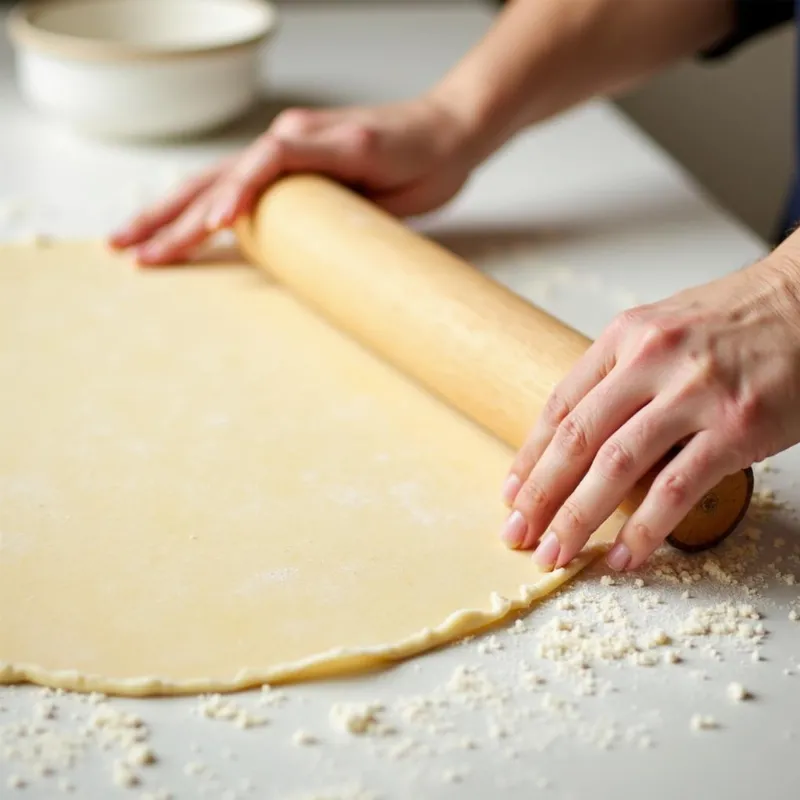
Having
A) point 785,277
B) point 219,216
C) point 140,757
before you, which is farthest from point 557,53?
point 140,757

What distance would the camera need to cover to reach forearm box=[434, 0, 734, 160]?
5.88 feet

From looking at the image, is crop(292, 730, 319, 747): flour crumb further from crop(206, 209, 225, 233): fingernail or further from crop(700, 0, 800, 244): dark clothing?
crop(700, 0, 800, 244): dark clothing

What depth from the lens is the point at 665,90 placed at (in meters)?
3.58

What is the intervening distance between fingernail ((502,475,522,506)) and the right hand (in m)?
0.72

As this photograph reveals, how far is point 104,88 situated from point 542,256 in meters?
0.83

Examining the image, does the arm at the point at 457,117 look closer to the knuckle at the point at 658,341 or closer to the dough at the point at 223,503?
the dough at the point at 223,503

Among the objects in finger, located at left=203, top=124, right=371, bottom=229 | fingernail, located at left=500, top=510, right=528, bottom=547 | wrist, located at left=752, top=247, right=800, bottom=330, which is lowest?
fingernail, located at left=500, top=510, right=528, bottom=547

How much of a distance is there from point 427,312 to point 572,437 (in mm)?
338

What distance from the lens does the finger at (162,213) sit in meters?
1.72

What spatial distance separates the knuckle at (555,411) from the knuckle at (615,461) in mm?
72

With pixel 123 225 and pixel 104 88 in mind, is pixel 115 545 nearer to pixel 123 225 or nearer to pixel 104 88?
pixel 123 225

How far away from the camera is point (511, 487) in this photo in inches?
45.4

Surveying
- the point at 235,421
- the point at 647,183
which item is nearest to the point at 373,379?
the point at 235,421

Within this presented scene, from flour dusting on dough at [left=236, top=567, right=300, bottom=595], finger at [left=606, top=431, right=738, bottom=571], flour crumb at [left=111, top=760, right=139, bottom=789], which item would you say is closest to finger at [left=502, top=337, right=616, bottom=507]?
finger at [left=606, top=431, right=738, bottom=571]
